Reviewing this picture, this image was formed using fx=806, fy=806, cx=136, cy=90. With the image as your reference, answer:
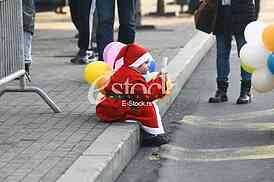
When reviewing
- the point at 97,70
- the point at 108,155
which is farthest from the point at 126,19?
the point at 108,155

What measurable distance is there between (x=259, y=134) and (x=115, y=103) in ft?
4.71

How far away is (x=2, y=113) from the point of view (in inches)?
293

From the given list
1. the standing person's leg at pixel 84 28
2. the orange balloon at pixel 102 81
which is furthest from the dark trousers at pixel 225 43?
the standing person's leg at pixel 84 28

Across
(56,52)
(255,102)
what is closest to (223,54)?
(255,102)

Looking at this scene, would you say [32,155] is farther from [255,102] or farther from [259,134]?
[255,102]

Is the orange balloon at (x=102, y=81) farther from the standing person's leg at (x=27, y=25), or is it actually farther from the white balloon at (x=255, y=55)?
the standing person's leg at (x=27, y=25)

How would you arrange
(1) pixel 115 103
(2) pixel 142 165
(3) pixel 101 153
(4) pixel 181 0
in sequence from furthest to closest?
(4) pixel 181 0 < (1) pixel 115 103 < (2) pixel 142 165 < (3) pixel 101 153

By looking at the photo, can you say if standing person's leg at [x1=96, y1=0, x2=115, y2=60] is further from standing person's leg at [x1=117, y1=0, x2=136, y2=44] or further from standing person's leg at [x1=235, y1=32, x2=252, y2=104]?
standing person's leg at [x1=235, y1=32, x2=252, y2=104]

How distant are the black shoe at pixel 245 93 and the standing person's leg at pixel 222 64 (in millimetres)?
192

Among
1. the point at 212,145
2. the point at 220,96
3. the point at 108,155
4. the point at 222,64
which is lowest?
the point at 212,145

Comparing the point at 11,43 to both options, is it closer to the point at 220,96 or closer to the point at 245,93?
the point at 220,96

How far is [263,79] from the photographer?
7.20 m

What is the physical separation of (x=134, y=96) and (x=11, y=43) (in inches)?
48.2

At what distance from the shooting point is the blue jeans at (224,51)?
8.47 metres
